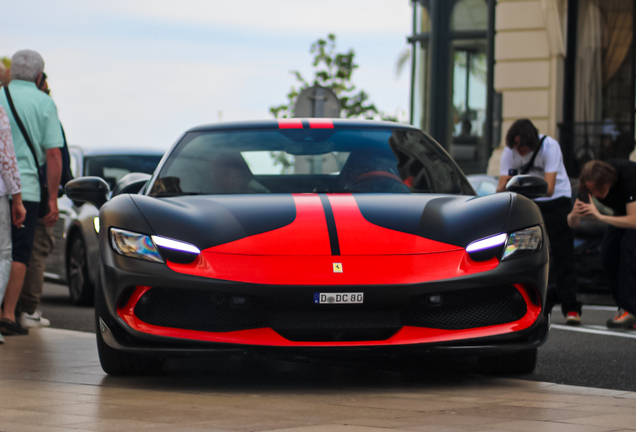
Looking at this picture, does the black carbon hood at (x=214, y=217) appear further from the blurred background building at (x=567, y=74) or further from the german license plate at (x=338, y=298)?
the blurred background building at (x=567, y=74)

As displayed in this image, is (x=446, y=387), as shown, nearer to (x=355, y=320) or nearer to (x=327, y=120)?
(x=355, y=320)

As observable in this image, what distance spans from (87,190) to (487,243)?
2.27m

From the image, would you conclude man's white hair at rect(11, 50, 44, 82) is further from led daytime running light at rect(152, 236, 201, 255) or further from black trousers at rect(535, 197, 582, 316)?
black trousers at rect(535, 197, 582, 316)

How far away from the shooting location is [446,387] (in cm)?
499

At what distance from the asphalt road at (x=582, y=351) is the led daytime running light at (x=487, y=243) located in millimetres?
838

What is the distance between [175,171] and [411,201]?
134cm

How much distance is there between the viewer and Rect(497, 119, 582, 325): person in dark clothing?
8.42m

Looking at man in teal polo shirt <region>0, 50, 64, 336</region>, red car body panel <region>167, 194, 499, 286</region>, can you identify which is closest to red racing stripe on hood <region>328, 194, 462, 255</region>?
red car body panel <region>167, 194, 499, 286</region>

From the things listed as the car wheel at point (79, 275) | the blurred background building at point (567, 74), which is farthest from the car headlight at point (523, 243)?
the blurred background building at point (567, 74)

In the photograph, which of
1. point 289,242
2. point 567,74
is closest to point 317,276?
point 289,242

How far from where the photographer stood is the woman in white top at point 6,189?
6758mm

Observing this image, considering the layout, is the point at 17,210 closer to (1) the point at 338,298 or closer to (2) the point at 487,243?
(1) the point at 338,298

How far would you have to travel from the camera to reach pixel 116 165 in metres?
10.9

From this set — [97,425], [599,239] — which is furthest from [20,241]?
[599,239]
